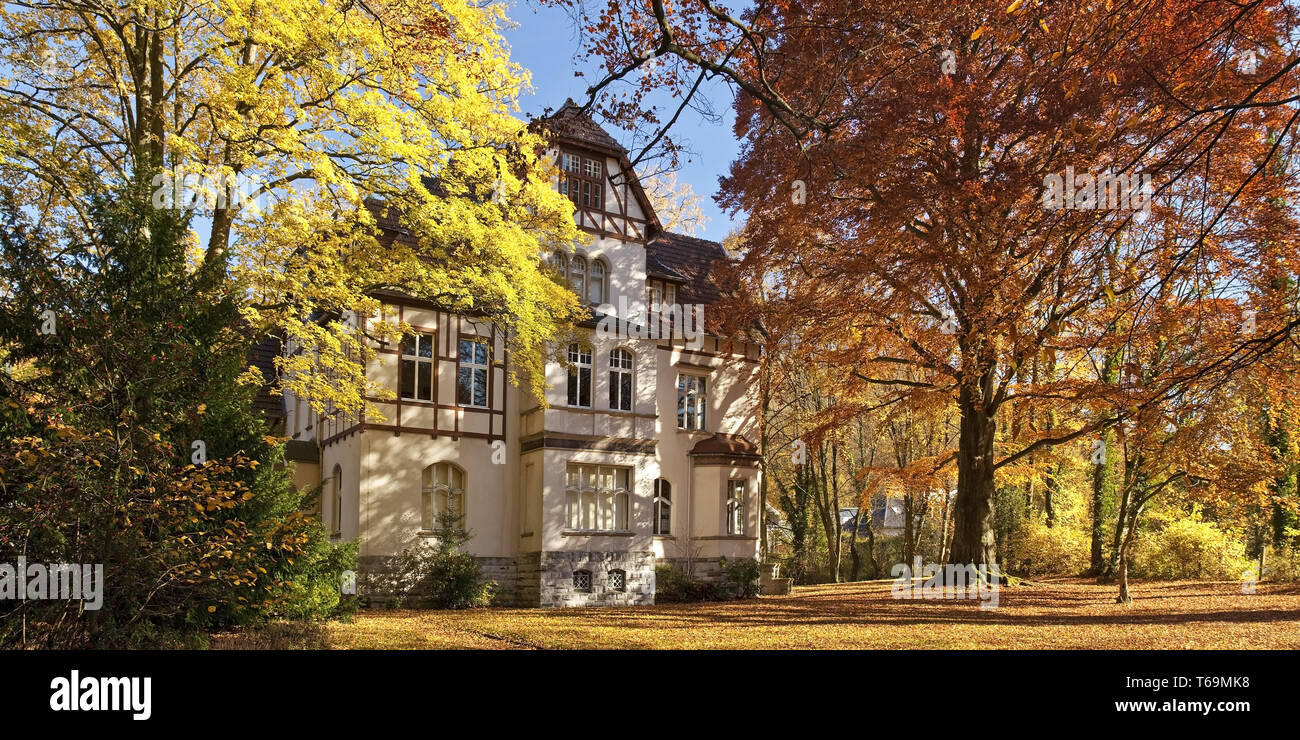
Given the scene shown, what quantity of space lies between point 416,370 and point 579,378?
3746 mm

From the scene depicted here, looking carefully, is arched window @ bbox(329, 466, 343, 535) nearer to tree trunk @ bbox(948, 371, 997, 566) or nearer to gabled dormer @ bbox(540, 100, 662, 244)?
gabled dormer @ bbox(540, 100, 662, 244)

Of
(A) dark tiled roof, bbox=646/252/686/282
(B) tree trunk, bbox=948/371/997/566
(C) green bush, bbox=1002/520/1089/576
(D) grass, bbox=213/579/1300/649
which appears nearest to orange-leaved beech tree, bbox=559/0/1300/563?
(B) tree trunk, bbox=948/371/997/566

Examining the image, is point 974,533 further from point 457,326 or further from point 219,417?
point 219,417

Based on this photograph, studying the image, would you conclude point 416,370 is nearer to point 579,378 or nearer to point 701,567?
point 579,378

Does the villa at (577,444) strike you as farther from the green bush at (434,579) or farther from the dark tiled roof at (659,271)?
the green bush at (434,579)

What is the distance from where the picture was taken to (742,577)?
917 inches

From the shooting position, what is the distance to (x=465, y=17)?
14875mm

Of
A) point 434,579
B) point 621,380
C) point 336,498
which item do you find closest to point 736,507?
point 621,380

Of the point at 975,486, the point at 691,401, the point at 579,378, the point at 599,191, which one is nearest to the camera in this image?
the point at 975,486

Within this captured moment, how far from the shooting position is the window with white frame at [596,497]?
21.9m

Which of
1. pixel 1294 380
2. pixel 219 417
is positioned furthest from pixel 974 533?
pixel 219 417

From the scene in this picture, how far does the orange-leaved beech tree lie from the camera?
38.3 feet

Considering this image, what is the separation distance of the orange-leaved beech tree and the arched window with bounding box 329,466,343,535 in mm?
9732
